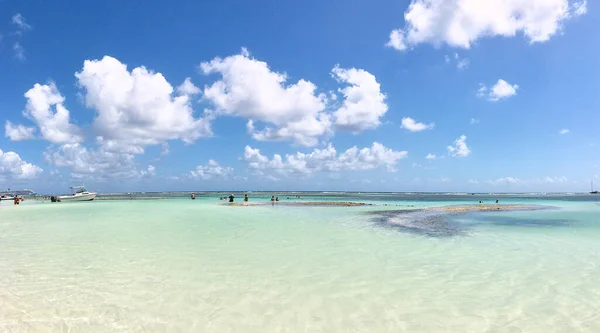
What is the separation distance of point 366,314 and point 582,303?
531 cm

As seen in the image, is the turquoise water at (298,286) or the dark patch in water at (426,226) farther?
the dark patch in water at (426,226)

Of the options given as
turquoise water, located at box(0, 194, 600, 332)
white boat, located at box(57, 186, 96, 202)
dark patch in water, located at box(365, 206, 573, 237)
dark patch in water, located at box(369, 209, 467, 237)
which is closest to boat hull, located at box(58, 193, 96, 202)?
white boat, located at box(57, 186, 96, 202)

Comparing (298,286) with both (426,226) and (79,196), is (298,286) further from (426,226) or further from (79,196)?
(79,196)

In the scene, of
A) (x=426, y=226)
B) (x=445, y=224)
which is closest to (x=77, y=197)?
(x=426, y=226)

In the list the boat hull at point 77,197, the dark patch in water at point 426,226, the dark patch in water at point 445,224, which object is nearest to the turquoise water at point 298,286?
the dark patch in water at point 426,226

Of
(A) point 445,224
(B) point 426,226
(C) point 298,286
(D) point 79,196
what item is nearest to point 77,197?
(D) point 79,196

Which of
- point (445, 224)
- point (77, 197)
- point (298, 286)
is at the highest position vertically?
point (77, 197)

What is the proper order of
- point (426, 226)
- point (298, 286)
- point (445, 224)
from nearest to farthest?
point (298, 286) < point (426, 226) < point (445, 224)

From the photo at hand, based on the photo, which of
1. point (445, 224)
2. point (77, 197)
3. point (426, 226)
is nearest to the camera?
point (426, 226)

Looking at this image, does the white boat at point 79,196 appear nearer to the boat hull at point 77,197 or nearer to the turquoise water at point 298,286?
the boat hull at point 77,197

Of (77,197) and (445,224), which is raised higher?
(77,197)

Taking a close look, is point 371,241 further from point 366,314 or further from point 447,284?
point 366,314

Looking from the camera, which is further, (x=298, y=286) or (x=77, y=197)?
(x=77, y=197)

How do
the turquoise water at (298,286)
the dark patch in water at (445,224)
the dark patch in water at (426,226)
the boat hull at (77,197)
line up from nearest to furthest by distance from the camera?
the turquoise water at (298,286) < the dark patch in water at (426,226) < the dark patch in water at (445,224) < the boat hull at (77,197)
